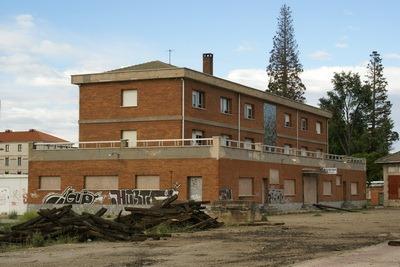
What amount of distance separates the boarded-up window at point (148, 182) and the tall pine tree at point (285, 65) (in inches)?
1784

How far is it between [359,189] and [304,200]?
52.4ft

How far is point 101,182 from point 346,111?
5740 centimetres

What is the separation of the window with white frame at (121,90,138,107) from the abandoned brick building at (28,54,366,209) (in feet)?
0.25

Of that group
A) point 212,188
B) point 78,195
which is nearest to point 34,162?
point 78,195

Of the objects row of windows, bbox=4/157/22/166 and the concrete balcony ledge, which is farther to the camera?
row of windows, bbox=4/157/22/166

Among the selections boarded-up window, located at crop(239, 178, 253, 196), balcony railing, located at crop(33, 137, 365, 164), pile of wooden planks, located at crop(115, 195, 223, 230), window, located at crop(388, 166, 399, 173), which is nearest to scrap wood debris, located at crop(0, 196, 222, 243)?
pile of wooden planks, located at crop(115, 195, 223, 230)

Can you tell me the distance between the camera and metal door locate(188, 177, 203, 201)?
1657 inches

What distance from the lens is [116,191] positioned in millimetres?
44188

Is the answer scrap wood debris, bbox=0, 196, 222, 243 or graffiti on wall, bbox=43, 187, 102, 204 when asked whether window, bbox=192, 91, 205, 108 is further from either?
scrap wood debris, bbox=0, 196, 222, 243

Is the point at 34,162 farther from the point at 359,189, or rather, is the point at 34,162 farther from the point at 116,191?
the point at 359,189

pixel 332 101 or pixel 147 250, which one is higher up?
pixel 332 101

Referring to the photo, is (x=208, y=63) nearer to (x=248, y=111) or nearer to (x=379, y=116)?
(x=248, y=111)

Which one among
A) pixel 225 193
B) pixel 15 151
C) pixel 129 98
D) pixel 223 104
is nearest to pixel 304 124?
pixel 223 104

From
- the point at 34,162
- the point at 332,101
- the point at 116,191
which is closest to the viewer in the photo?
the point at 116,191
